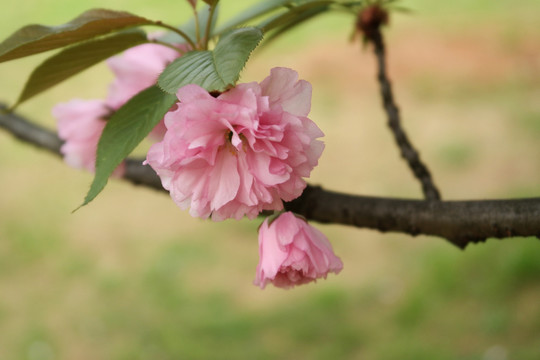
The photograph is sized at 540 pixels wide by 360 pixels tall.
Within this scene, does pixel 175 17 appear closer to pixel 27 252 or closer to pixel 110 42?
pixel 27 252

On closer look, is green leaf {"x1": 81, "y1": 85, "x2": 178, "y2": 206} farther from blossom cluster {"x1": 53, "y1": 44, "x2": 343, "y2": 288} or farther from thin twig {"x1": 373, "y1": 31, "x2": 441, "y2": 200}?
thin twig {"x1": 373, "y1": 31, "x2": 441, "y2": 200}

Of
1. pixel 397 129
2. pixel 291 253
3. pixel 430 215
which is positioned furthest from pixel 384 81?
pixel 291 253

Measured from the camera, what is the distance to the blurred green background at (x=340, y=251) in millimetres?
2166

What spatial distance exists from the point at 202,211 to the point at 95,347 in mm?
1981

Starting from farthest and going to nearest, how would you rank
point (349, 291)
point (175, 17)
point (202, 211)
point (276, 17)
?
point (175, 17), point (349, 291), point (276, 17), point (202, 211)

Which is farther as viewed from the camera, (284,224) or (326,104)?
(326,104)

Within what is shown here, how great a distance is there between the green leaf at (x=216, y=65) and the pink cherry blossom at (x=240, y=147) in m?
0.01

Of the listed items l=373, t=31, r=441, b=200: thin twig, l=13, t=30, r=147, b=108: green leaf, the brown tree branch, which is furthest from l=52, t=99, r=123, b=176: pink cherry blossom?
l=373, t=31, r=441, b=200: thin twig

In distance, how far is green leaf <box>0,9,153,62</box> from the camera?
18.3 inches

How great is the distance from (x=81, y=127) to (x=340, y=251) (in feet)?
6.44

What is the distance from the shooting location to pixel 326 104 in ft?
11.1

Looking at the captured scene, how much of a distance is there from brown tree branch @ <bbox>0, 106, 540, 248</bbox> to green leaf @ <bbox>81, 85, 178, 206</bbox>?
150mm

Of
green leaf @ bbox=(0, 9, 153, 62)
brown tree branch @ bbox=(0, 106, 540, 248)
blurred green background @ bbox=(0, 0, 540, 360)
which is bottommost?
blurred green background @ bbox=(0, 0, 540, 360)

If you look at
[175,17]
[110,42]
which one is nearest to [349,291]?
[110,42]
